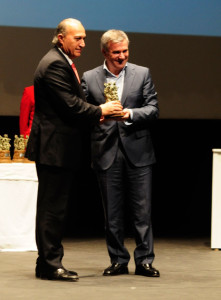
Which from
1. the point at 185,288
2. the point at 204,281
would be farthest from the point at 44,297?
the point at 204,281

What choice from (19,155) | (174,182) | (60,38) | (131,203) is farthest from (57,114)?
(174,182)

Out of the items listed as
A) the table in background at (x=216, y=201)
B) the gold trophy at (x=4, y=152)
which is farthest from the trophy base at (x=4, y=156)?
the table in background at (x=216, y=201)

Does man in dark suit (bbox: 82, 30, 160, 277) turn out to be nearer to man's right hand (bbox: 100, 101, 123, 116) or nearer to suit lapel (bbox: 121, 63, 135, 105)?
suit lapel (bbox: 121, 63, 135, 105)

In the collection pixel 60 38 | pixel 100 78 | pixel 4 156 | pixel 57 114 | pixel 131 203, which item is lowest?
pixel 131 203

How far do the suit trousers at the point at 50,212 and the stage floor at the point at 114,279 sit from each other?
0.46 feet

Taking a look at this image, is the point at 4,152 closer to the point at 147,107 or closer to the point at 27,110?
the point at 27,110

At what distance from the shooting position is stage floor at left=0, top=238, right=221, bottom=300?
141 inches

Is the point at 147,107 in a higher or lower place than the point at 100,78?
lower

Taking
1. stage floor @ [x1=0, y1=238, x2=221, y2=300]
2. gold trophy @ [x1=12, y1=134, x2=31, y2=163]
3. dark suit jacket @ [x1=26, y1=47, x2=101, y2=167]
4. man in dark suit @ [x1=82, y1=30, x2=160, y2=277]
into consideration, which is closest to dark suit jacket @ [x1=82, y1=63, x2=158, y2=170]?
man in dark suit @ [x1=82, y1=30, x2=160, y2=277]

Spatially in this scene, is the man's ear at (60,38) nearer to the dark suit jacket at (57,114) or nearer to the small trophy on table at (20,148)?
the dark suit jacket at (57,114)

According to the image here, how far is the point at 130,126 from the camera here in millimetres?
4281

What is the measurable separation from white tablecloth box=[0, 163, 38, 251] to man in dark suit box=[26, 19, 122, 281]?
1.51 meters

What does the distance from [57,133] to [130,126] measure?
53 centimetres

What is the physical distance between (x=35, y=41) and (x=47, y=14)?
0.93ft
